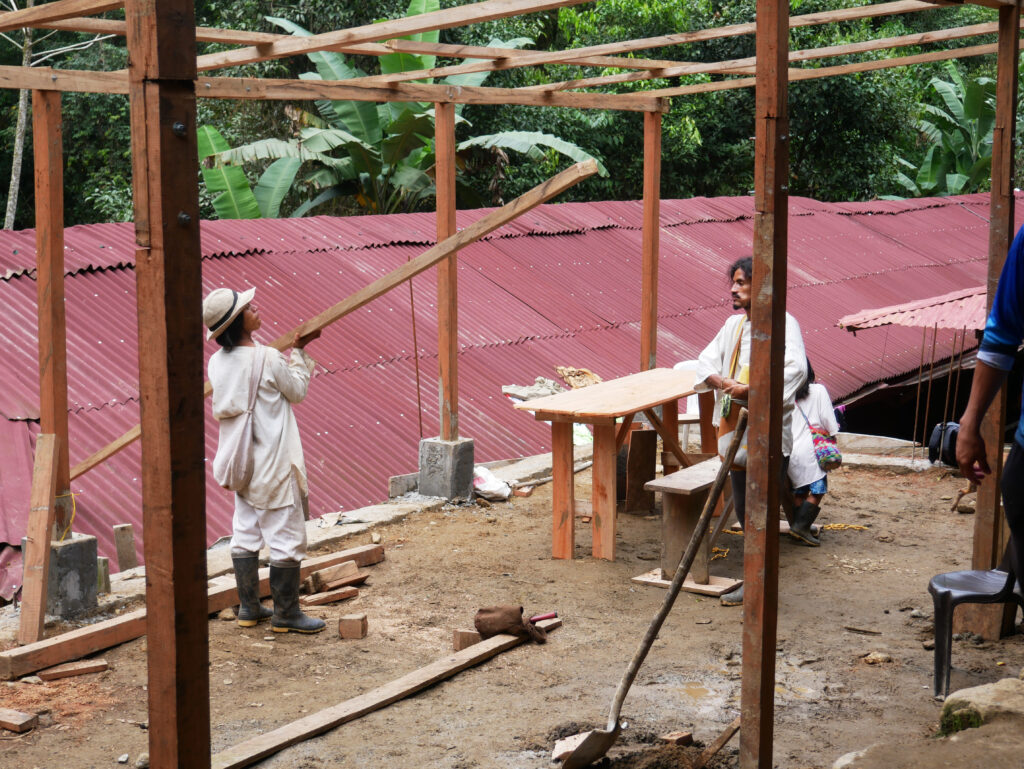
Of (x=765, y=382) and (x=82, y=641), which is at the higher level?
(x=765, y=382)

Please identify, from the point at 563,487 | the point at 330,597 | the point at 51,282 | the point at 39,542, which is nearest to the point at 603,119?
the point at 563,487

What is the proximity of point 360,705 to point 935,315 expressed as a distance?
19.1 feet

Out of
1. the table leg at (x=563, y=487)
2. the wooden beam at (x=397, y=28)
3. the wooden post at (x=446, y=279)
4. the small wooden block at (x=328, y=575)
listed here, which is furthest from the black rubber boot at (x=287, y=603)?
the wooden beam at (x=397, y=28)

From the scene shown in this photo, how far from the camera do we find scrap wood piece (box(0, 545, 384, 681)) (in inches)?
203

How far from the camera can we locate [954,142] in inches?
988

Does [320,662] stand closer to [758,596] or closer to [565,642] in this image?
[565,642]

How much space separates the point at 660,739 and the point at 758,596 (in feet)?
3.56

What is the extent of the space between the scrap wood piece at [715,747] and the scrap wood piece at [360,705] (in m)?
1.43

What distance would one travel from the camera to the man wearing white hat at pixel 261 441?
5.61 meters

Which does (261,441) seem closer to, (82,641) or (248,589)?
(248,589)

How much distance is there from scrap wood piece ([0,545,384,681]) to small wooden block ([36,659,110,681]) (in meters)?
0.04

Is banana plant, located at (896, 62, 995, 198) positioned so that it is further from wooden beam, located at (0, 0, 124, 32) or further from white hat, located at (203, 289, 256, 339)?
wooden beam, located at (0, 0, 124, 32)

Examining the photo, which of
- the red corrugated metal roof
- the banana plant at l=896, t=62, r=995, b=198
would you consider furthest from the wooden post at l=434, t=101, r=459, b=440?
the banana plant at l=896, t=62, r=995, b=198

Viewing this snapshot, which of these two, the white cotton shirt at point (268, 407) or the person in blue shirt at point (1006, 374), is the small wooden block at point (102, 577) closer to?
the white cotton shirt at point (268, 407)
